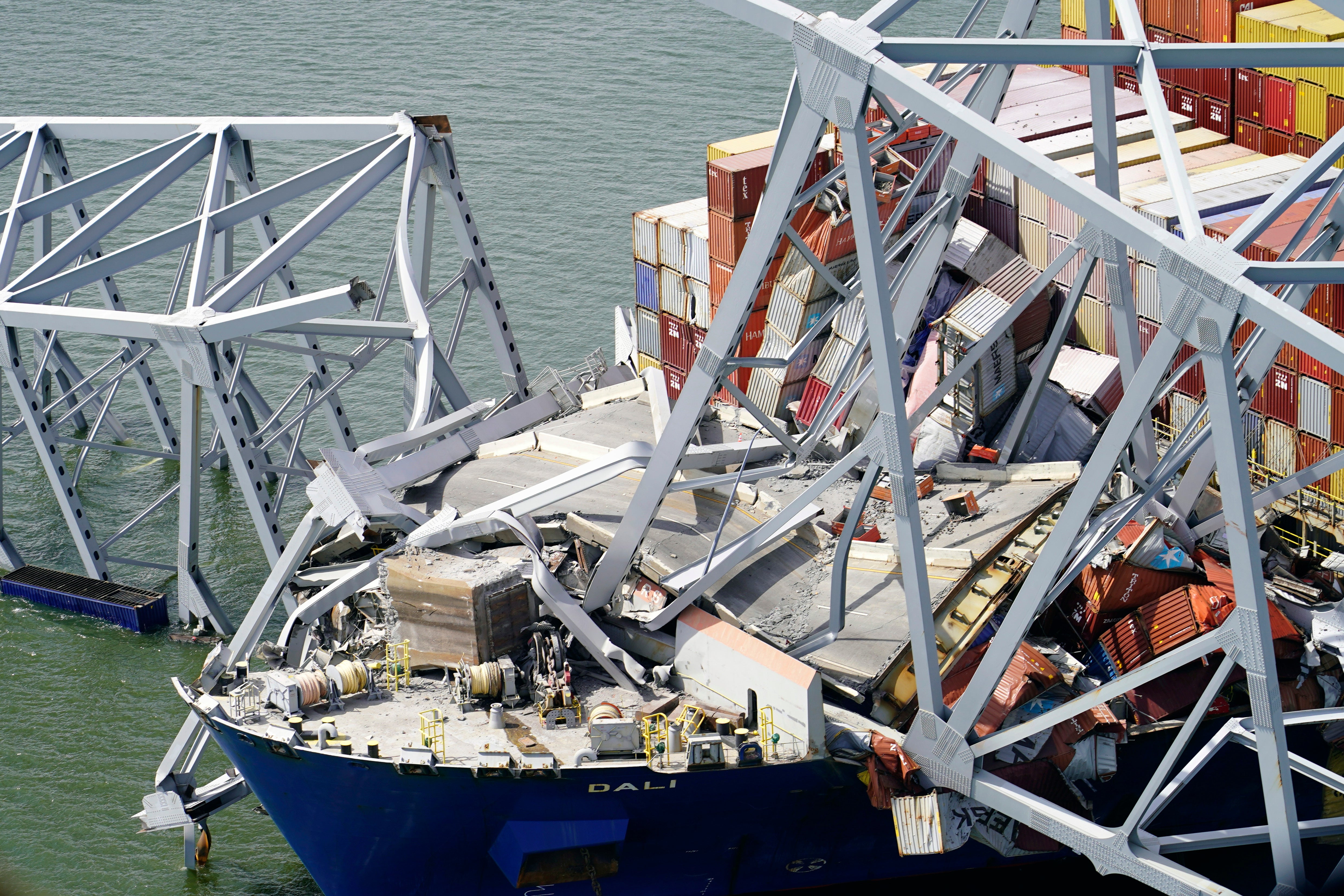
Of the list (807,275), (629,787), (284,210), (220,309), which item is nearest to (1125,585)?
(629,787)

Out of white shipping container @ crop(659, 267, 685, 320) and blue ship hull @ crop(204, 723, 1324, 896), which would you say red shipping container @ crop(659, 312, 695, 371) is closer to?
white shipping container @ crop(659, 267, 685, 320)

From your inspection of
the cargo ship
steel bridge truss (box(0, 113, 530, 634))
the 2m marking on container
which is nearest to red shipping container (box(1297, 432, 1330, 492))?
the cargo ship

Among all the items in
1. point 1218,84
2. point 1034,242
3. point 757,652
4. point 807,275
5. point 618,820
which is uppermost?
point 1218,84

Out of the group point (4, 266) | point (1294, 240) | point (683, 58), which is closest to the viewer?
point (1294, 240)

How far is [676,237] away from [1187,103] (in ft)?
55.7

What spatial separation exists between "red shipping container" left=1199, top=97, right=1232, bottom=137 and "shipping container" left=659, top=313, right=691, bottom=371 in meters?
17.6

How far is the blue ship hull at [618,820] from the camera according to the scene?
29.4 metres

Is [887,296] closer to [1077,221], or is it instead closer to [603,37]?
[1077,221]

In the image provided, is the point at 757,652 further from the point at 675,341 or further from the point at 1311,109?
the point at 1311,109

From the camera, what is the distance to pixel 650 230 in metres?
51.3

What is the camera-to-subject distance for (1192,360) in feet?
96.7

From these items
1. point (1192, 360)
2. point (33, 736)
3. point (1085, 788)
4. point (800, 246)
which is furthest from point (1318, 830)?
point (33, 736)

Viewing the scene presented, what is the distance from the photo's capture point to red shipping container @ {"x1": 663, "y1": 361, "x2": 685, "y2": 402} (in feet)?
171

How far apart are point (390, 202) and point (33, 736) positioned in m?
33.2
